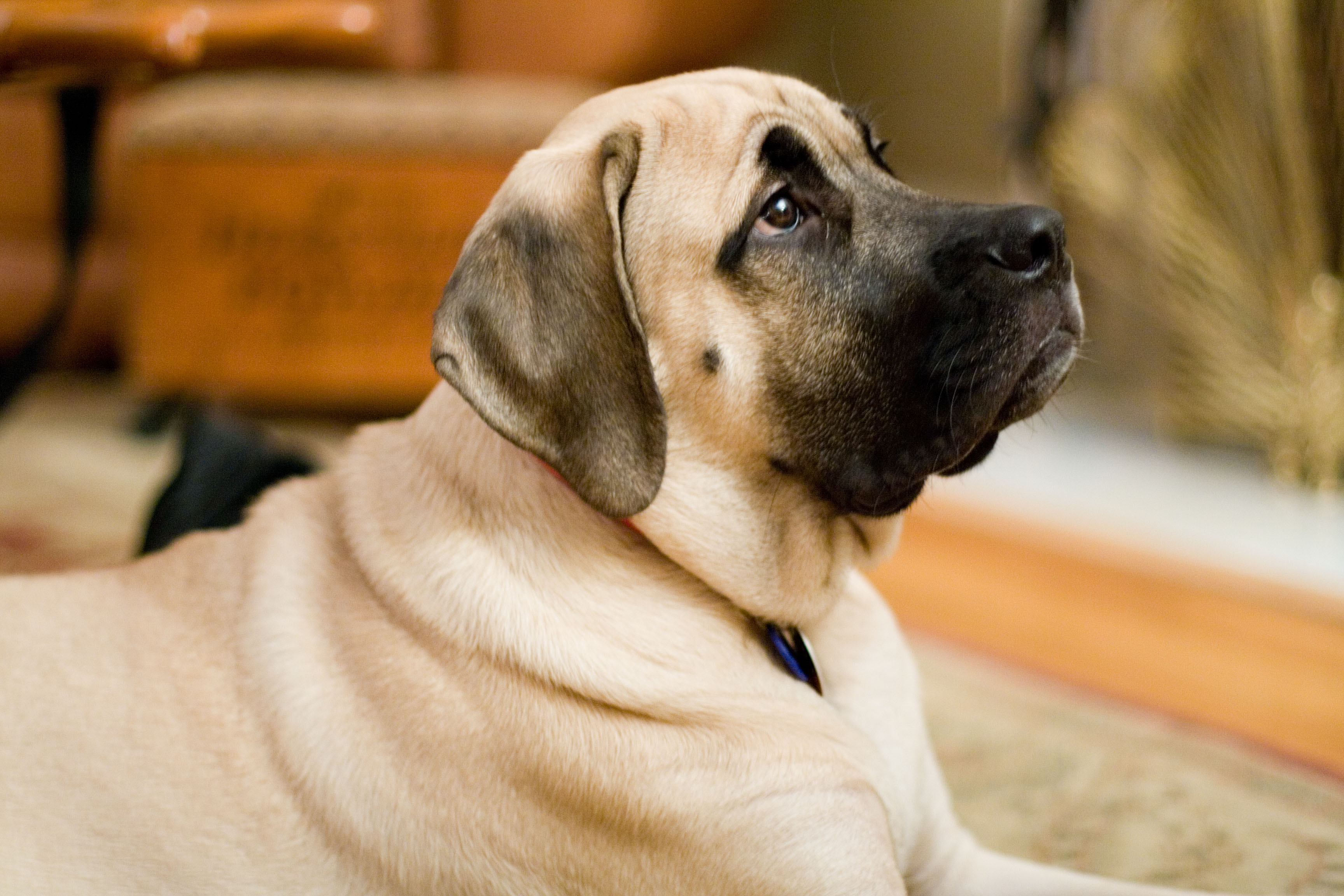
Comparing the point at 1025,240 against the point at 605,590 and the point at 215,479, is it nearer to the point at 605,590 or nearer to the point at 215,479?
the point at 605,590

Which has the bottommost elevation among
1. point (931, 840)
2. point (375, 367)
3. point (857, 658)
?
point (375, 367)

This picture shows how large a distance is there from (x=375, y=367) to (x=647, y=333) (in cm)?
286

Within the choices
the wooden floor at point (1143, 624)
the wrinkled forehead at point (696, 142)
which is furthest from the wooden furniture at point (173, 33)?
the wooden floor at point (1143, 624)

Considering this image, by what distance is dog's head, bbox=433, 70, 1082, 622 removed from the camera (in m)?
1.37

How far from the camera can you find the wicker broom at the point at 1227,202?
3.44 metres

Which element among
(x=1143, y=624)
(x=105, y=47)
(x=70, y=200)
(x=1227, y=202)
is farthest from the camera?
(x=1227, y=202)

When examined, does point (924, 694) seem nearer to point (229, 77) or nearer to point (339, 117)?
point (339, 117)

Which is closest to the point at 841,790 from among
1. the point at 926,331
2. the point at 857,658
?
the point at 857,658

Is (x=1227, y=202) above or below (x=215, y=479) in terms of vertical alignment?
above

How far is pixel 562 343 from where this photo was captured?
1.31m

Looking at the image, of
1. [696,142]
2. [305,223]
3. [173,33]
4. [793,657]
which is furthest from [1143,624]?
[305,223]

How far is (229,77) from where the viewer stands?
441 cm

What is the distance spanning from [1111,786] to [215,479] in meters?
1.71

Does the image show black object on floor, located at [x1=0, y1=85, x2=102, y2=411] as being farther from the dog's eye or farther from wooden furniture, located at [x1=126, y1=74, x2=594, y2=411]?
the dog's eye
